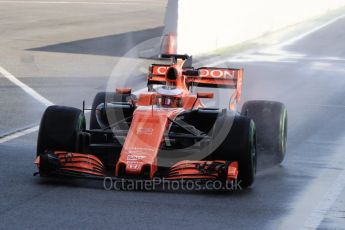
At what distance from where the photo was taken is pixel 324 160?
12.6 metres

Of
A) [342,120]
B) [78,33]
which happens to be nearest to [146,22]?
[78,33]

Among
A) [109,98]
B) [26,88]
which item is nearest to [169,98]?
[109,98]

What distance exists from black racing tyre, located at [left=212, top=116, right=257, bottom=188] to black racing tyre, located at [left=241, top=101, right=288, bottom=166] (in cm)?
140

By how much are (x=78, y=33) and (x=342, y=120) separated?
15723mm

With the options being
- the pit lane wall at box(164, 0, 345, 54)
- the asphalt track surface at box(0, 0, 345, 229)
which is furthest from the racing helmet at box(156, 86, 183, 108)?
the pit lane wall at box(164, 0, 345, 54)

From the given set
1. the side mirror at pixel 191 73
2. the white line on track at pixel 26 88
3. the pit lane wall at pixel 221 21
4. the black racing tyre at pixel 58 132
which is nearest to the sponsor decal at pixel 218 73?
the side mirror at pixel 191 73

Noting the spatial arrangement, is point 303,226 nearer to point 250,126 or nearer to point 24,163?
point 250,126

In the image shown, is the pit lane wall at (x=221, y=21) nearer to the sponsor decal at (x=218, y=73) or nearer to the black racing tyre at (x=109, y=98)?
the sponsor decal at (x=218, y=73)

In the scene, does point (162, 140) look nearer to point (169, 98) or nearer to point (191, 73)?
point (169, 98)

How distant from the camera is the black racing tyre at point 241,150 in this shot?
1037cm

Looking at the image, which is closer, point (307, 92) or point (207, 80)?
point (207, 80)

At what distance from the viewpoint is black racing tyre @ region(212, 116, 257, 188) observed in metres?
10.4

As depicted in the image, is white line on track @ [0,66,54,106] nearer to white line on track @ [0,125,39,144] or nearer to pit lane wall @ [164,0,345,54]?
white line on track @ [0,125,39,144]

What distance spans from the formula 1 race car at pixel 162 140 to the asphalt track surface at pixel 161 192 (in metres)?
0.23
